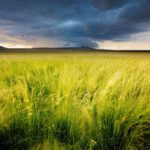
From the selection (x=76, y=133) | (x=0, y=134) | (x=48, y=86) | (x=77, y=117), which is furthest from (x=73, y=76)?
(x=0, y=134)

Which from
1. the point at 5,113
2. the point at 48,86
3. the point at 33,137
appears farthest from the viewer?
the point at 48,86

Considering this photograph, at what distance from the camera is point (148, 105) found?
130cm

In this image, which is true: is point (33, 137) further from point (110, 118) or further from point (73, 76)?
point (73, 76)

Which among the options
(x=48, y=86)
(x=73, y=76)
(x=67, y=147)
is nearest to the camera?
(x=67, y=147)

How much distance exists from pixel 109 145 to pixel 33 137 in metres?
0.45

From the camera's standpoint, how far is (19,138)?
1.10 meters

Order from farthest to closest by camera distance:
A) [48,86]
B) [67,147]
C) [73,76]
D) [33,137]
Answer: [48,86], [73,76], [33,137], [67,147]

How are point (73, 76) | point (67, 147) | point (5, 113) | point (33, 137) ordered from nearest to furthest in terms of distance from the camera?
→ point (67, 147)
point (33, 137)
point (5, 113)
point (73, 76)

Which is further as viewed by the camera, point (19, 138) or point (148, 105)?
point (148, 105)

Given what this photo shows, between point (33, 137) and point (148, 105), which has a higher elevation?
point (148, 105)

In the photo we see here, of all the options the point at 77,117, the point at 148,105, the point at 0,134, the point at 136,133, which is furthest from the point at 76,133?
the point at 148,105

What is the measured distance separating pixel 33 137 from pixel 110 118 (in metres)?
0.50

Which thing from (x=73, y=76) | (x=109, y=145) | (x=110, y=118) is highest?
(x=73, y=76)

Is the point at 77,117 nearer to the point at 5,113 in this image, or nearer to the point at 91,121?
the point at 91,121
